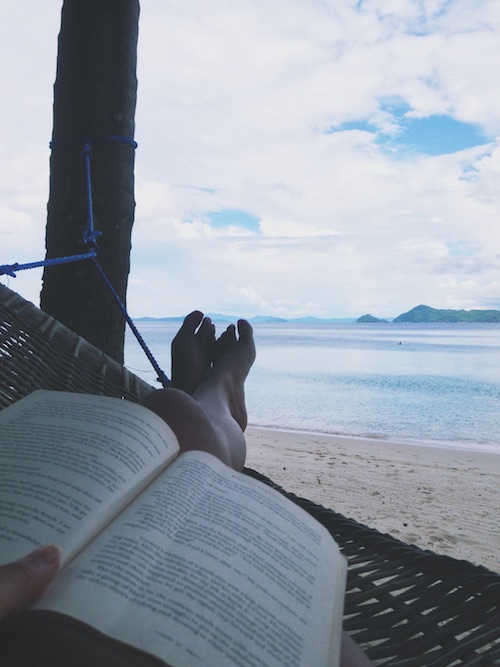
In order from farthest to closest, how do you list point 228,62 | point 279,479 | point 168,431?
point 228,62, point 279,479, point 168,431

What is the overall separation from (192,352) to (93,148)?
61cm

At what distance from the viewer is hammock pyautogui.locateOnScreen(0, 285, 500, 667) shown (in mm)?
659

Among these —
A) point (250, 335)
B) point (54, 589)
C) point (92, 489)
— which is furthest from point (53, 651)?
point (250, 335)

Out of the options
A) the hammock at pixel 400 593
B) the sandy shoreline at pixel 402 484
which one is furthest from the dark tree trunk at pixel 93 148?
the sandy shoreline at pixel 402 484

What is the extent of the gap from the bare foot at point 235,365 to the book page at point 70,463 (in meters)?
0.65

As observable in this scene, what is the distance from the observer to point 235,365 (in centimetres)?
151

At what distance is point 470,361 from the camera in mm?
16438

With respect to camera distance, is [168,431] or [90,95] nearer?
[168,431]

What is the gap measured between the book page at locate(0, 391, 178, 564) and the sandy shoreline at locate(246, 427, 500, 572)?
183 centimetres

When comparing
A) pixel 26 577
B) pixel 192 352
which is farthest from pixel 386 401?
pixel 26 577

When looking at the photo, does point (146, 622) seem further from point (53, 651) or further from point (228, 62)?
point (228, 62)

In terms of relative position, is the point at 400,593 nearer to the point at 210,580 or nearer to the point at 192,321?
the point at 210,580

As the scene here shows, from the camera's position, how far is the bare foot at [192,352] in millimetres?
1468

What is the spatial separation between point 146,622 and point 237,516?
163 millimetres
